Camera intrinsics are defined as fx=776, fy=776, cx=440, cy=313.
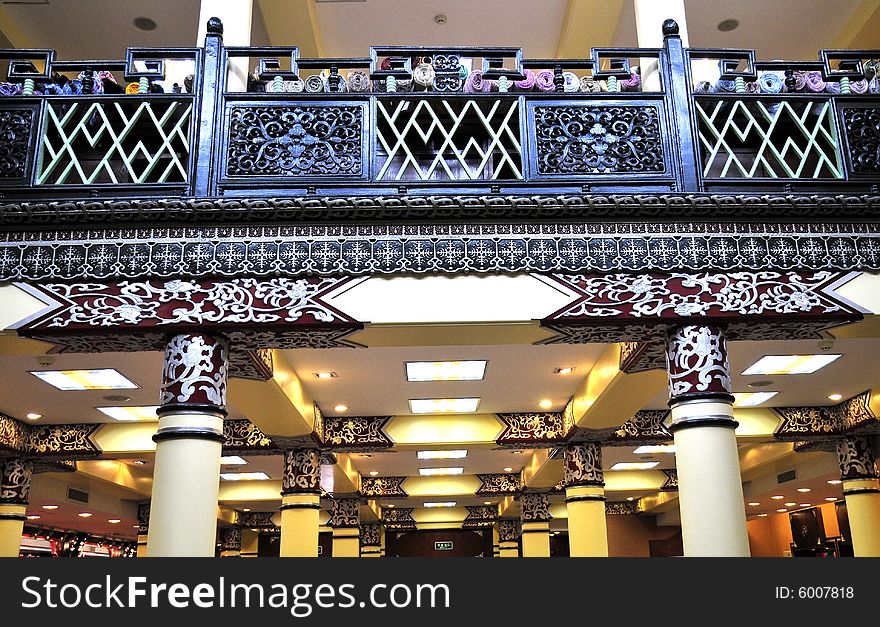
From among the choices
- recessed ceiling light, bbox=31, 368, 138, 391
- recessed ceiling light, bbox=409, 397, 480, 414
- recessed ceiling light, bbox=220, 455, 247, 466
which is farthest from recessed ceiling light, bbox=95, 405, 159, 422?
recessed ceiling light, bbox=409, 397, 480, 414

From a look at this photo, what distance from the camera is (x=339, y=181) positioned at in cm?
499

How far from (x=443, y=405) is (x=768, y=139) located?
18.1 ft

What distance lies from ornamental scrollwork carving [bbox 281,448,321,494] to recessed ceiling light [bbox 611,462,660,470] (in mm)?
6133

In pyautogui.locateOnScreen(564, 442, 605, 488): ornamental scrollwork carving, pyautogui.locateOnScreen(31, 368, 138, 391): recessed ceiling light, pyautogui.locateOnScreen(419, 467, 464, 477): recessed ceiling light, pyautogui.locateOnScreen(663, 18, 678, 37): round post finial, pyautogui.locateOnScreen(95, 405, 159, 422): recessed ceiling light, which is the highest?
pyautogui.locateOnScreen(663, 18, 678, 37): round post finial

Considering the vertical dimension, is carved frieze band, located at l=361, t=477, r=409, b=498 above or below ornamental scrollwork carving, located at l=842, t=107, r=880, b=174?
below

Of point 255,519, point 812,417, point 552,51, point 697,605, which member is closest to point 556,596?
point 697,605

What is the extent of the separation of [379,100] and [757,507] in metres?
15.3

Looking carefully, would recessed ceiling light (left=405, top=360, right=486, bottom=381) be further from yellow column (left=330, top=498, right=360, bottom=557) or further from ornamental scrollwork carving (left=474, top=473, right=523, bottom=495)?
yellow column (left=330, top=498, right=360, bottom=557)

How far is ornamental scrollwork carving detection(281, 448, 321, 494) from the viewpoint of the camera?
10.0 m

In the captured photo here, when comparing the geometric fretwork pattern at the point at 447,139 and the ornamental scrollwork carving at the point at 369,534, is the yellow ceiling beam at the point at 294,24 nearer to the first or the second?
the geometric fretwork pattern at the point at 447,139

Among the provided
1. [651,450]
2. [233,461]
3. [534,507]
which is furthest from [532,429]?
[534,507]

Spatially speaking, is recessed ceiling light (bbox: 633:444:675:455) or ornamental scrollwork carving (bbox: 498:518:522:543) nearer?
recessed ceiling light (bbox: 633:444:675:455)

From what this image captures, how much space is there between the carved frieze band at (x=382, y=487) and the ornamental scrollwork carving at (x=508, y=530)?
5693mm

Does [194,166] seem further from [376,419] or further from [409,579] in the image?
[376,419]
